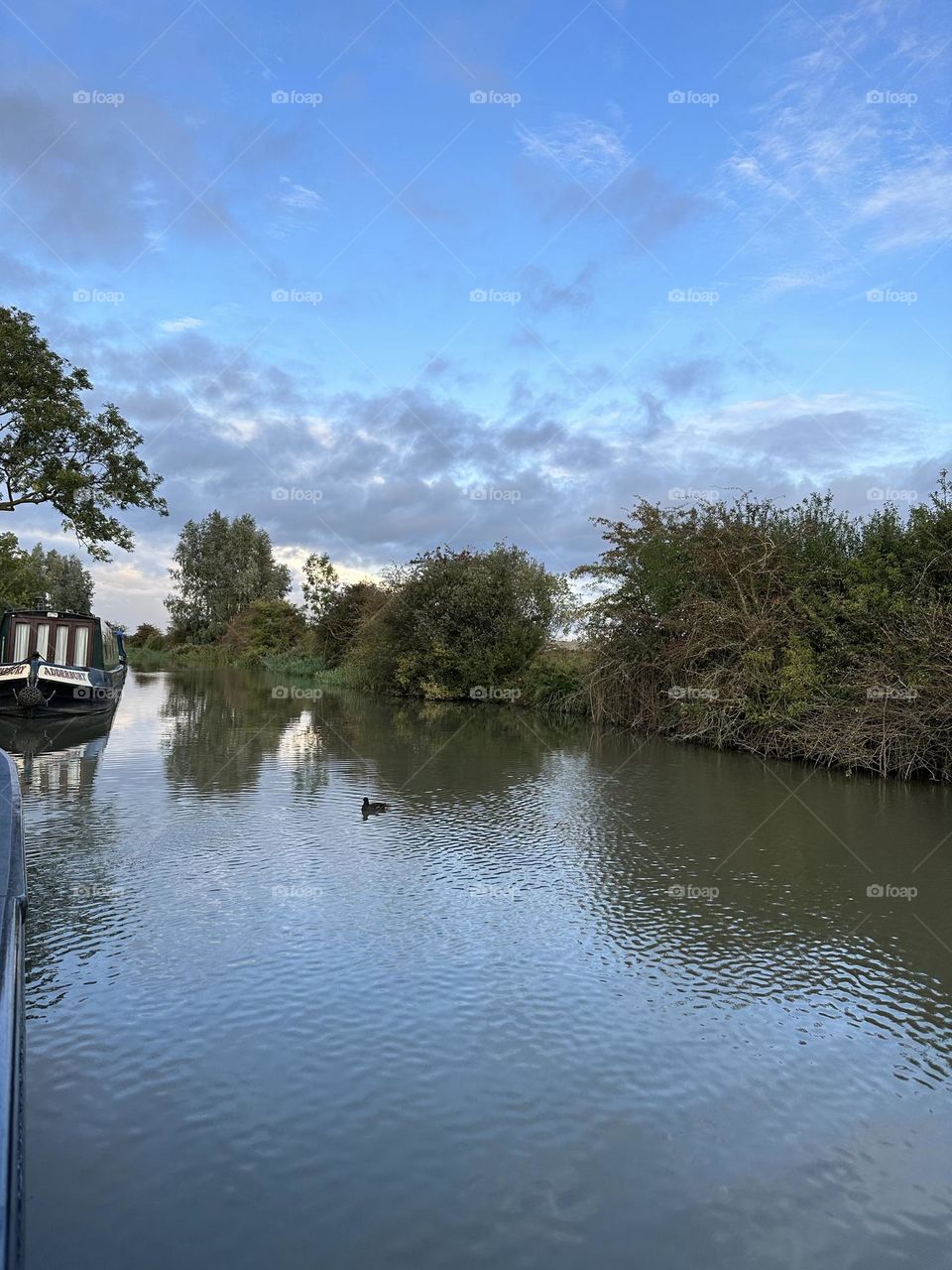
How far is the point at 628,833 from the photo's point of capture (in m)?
9.57

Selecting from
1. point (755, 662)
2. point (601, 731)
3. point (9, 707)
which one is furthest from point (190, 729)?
point (755, 662)

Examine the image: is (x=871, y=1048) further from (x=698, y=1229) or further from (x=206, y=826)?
(x=206, y=826)

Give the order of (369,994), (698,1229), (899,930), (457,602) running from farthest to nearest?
(457,602) < (899,930) < (369,994) < (698,1229)

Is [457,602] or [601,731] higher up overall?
[457,602]

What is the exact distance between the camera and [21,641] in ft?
66.1

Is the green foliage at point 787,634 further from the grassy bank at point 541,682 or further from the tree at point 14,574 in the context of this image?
the tree at point 14,574

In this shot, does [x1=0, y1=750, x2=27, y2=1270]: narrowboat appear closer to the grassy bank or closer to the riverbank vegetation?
the riverbank vegetation

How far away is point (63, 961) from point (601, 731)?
54.6ft

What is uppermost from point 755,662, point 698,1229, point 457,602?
point 457,602

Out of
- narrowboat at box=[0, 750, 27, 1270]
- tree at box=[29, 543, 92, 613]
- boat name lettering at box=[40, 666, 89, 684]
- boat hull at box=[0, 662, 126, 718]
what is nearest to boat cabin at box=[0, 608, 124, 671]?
boat hull at box=[0, 662, 126, 718]

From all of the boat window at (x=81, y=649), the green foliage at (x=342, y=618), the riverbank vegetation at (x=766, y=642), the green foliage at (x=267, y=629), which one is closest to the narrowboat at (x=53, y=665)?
the boat window at (x=81, y=649)

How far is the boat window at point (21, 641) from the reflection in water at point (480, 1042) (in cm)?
1157

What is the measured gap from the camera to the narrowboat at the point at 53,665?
1759 cm

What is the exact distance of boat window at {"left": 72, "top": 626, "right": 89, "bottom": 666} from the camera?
20.5 metres
